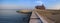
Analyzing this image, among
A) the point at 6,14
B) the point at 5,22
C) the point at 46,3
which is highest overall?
the point at 46,3

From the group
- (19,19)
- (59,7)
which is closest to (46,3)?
(59,7)

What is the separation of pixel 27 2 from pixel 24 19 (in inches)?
20.2

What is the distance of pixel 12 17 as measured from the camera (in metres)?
3.66

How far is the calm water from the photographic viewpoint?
3.46m

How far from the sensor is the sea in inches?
136

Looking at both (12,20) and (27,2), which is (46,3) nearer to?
(27,2)

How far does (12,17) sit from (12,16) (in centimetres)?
4

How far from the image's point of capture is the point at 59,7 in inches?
123

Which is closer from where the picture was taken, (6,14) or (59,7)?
(59,7)

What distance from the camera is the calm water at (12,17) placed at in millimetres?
3463

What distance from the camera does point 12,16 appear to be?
3.69m

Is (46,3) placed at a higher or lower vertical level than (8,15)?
higher

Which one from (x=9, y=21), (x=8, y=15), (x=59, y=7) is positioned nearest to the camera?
(x=59, y=7)

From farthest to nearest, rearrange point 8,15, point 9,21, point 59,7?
1. point 8,15
2. point 9,21
3. point 59,7
